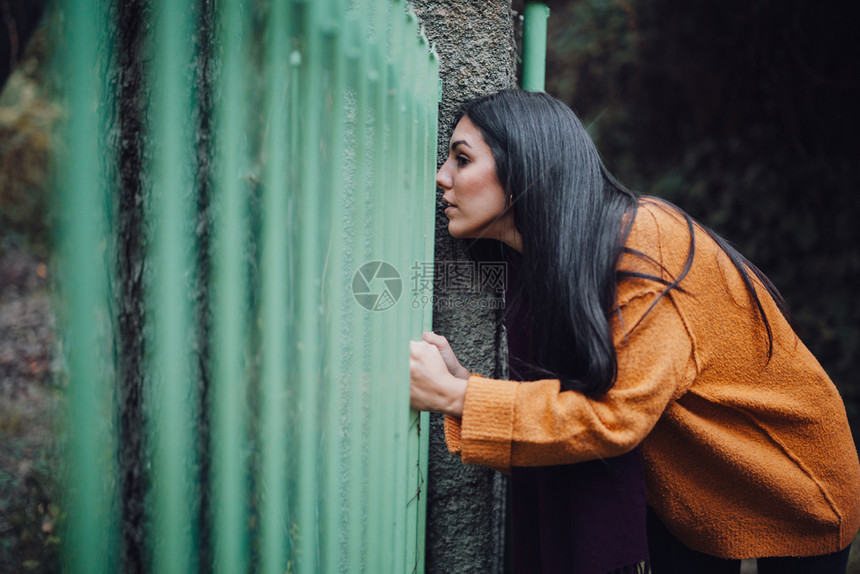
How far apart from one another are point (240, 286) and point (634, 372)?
792 mm

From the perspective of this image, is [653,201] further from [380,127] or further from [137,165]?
[137,165]

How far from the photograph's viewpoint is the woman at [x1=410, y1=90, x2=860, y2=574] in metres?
1.15

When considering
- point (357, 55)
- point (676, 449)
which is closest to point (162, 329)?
point (357, 55)

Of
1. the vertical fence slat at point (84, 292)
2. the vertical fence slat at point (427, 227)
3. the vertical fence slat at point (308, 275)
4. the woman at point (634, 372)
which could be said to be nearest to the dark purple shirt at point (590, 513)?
the woman at point (634, 372)

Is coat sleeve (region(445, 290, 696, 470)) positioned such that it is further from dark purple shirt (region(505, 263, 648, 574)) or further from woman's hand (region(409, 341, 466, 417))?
dark purple shirt (region(505, 263, 648, 574))

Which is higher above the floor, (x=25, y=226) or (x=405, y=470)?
(x=25, y=226)

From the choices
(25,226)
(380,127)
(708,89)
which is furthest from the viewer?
(708,89)

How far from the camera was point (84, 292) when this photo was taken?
588 millimetres

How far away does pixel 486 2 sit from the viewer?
5.51 feet

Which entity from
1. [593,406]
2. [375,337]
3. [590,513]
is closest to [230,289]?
[375,337]

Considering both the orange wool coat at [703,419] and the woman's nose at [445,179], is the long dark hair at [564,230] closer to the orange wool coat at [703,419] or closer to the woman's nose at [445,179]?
the orange wool coat at [703,419]

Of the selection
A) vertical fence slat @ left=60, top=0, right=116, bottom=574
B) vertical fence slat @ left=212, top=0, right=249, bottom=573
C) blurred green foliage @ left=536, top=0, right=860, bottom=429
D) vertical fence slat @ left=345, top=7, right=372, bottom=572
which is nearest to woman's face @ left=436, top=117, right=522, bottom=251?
vertical fence slat @ left=345, top=7, right=372, bottom=572

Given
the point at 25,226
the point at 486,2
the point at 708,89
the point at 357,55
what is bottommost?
the point at 25,226

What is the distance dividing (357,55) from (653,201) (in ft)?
2.65
